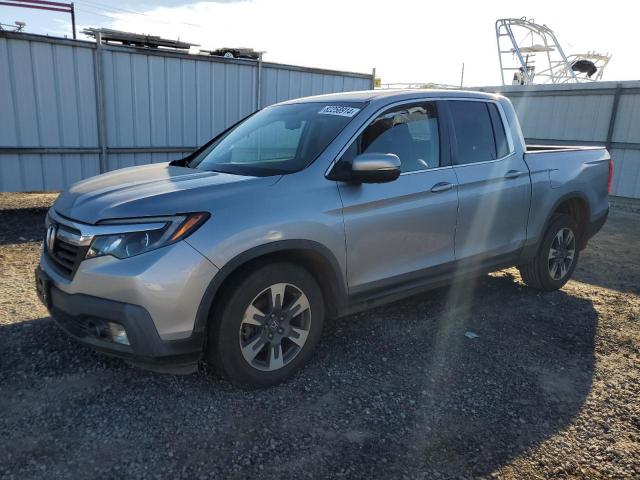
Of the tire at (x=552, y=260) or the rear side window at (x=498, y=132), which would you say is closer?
the rear side window at (x=498, y=132)

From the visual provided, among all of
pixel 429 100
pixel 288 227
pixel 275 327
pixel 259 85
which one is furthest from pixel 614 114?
pixel 275 327

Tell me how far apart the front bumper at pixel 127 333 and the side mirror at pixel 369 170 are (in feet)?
4.26

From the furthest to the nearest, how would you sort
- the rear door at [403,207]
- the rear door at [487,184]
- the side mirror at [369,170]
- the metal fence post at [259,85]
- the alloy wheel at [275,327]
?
the metal fence post at [259,85] < the rear door at [487,184] < the rear door at [403,207] < the side mirror at [369,170] < the alloy wheel at [275,327]

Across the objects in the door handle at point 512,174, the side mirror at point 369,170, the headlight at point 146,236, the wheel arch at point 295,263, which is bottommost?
the wheel arch at point 295,263

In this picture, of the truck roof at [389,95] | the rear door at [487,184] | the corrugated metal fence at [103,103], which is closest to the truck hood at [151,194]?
the truck roof at [389,95]

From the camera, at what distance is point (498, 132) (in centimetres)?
442

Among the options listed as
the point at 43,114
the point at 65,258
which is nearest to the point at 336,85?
the point at 43,114

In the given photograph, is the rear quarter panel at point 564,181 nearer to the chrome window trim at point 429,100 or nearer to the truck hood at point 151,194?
the chrome window trim at point 429,100

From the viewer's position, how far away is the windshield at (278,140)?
134 inches

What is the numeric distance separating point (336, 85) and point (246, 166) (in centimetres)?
851

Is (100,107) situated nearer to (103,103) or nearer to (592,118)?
(103,103)

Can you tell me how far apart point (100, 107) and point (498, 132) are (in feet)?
22.2

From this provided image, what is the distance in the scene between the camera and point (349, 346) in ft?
12.5

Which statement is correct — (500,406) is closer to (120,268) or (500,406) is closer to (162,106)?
(120,268)
